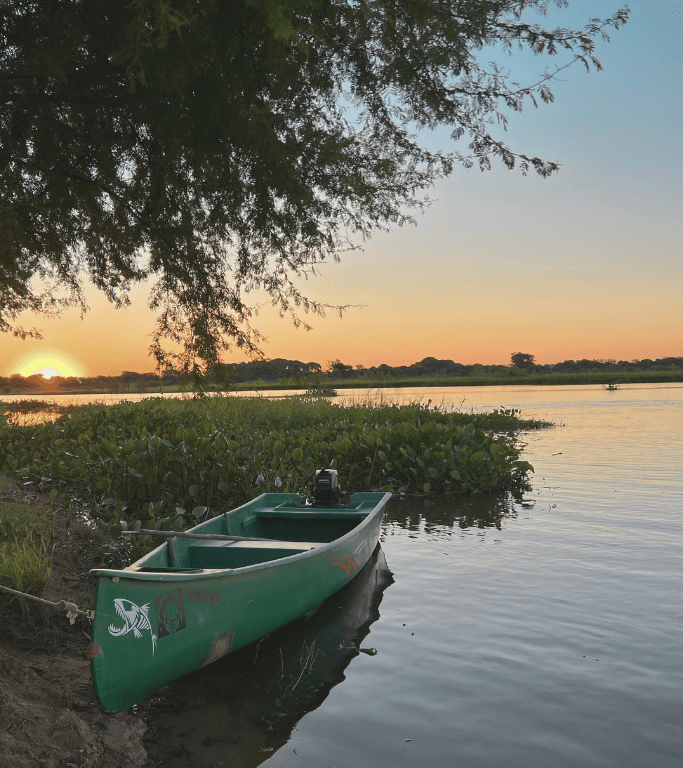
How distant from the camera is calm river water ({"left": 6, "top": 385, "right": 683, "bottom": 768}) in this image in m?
4.37

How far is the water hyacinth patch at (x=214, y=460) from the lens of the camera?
10.4m

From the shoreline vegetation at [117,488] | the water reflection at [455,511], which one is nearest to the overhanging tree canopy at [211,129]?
the shoreline vegetation at [117,488]

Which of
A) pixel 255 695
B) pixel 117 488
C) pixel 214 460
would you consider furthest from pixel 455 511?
pixel 255 695

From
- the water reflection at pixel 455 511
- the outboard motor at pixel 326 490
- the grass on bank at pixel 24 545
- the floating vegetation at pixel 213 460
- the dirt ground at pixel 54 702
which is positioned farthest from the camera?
the water reflection at pixel 455 511

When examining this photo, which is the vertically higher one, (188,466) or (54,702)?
(188,466)

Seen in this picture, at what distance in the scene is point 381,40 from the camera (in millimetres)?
5766

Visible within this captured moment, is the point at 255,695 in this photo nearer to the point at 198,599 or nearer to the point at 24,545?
the point at 198,599

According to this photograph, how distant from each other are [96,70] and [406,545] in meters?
7.01

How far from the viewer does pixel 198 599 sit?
468 cm

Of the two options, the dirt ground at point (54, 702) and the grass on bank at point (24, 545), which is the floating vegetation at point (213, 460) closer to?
the grass on bank at point (24, 545)

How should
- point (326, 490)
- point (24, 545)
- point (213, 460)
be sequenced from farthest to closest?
1. point (213, 460)
2. point (326, 490)
3. point (24, 545)

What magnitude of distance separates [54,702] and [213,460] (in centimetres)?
681

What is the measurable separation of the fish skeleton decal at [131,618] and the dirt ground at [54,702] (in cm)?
54

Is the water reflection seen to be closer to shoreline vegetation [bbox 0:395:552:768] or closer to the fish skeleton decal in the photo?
shoreline vegetation [bbox 0:395:552:768]
